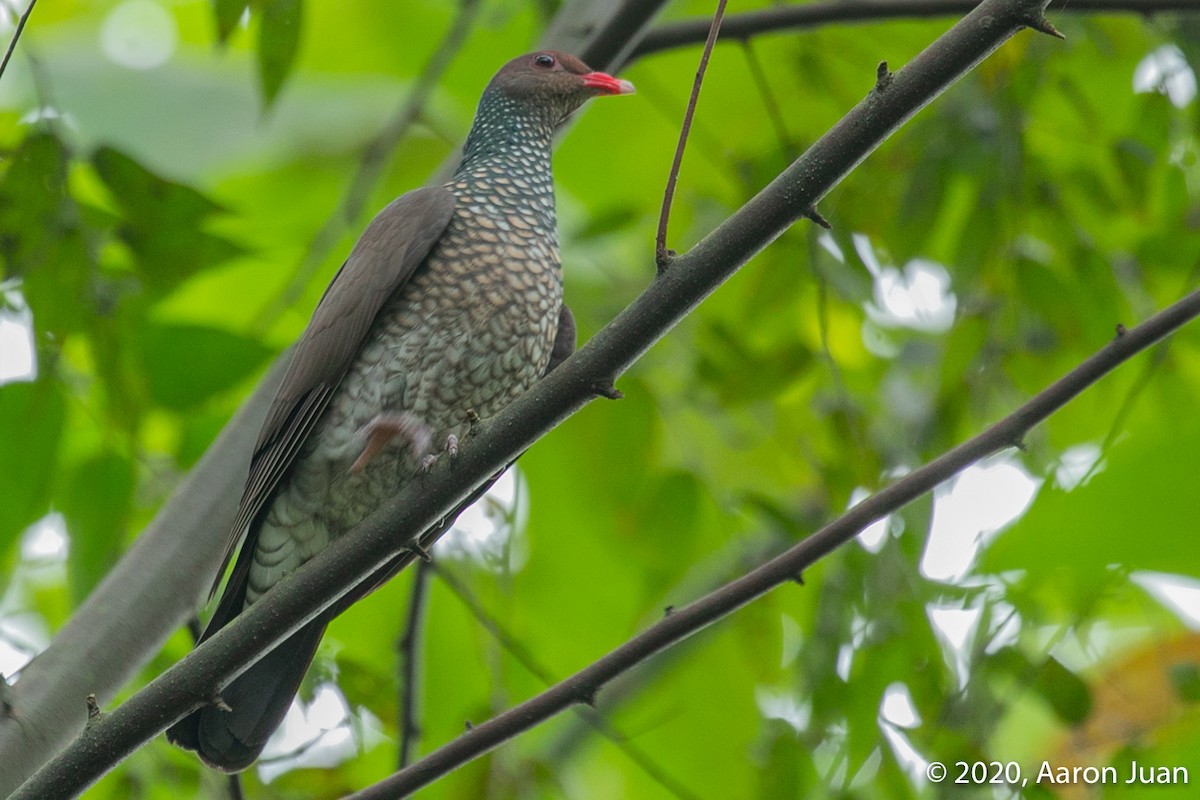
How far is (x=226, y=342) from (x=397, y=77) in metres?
2.18

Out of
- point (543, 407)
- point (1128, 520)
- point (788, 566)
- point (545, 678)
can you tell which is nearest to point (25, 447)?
point (545, 678)

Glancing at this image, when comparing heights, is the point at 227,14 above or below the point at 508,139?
below

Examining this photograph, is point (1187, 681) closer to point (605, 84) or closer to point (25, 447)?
point (605, 84)

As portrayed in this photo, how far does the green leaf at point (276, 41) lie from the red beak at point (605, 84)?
1028 millimetres

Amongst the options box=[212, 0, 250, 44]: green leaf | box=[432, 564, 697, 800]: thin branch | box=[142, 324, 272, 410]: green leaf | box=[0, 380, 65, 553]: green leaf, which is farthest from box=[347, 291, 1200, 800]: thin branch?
box=[212, 0, 250, 44]: green leaf

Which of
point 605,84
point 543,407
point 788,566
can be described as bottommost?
point 788,566

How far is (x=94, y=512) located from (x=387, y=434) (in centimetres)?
67

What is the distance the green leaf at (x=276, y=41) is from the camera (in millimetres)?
2766

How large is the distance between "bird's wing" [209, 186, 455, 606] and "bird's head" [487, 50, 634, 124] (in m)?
0.60

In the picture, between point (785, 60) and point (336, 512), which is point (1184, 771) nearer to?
point (336, 512)

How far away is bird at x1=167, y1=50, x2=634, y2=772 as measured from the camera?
9.99ft

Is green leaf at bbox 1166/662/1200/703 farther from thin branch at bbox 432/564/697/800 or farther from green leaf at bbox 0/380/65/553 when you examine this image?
green leaf at bbox 0/380/65/553

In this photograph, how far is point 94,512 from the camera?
304cm

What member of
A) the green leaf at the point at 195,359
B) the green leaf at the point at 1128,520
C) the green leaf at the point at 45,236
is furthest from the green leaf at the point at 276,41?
the green leaf at the point at 1128,520
